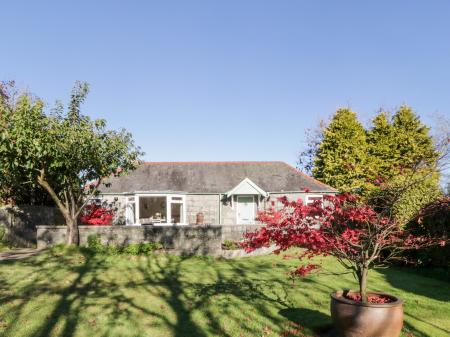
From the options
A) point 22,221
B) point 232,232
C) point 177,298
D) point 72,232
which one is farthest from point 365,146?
point 177,298

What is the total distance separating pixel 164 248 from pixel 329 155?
21221 millimetres

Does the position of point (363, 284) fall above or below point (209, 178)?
below

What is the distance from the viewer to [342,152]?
34.2 metres

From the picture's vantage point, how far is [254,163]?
32656mm

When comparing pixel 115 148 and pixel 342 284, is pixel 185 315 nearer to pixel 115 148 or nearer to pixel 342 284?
pixel 342 284

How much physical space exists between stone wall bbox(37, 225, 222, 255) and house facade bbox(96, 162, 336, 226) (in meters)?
8.99

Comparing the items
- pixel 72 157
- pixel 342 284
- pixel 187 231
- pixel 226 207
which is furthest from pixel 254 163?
pixel 342 284

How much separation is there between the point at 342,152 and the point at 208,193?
13.7 metres

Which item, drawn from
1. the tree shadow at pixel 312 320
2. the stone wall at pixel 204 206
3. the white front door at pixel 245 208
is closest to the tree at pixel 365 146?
the white front door at pixel 245 208

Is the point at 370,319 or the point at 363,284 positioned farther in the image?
the point at 363,284

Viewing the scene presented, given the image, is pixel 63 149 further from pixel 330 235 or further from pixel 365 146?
pixel 365 146

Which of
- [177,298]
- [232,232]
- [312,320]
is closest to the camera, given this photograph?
[312,320]

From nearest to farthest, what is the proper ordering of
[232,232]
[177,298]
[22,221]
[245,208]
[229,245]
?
1. [177,298]
2. [229,245]
3. [232,232]
4. [22,221]
5. [245,208]

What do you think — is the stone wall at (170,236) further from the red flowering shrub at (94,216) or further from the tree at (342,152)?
the tree at (342,152)
